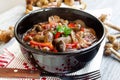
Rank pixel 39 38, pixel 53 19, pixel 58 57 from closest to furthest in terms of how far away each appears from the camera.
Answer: pixel 58 57, pixel 39 38, pixel 53 19

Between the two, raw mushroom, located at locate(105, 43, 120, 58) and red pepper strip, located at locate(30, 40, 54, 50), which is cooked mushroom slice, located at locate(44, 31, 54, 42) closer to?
red pepper strip, located at locate(30, 40, 54, 50)

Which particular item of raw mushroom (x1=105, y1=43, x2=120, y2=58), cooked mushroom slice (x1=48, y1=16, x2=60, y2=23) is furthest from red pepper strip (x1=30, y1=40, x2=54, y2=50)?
raw mushroom (x1=105, y1=43, x2=120, y2=58)

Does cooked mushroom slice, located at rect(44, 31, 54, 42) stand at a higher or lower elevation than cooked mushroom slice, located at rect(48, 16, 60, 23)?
higher

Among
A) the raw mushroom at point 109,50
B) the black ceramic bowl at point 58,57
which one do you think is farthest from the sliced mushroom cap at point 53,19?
the raw mushroom at point 109,50

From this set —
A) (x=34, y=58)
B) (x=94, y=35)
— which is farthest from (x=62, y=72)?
(x=94, y=35)

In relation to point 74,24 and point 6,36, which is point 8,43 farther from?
point 74,24

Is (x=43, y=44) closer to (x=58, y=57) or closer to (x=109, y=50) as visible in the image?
(x=58, y=57)

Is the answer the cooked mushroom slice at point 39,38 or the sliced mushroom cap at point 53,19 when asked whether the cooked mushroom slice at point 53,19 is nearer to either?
the sliced mushroom cap at point 53,19

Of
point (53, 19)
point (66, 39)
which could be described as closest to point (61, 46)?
point (66, 39)

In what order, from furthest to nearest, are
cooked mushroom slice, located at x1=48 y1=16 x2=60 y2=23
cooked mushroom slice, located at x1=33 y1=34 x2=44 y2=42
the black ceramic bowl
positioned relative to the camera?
cooked mushroom slice, located at x1=48 y1=16 x2=60 y2=23, cooked mushroom slice, located at x1=33 y1=34 x2=44 y2=42, the black ceramic bowl
